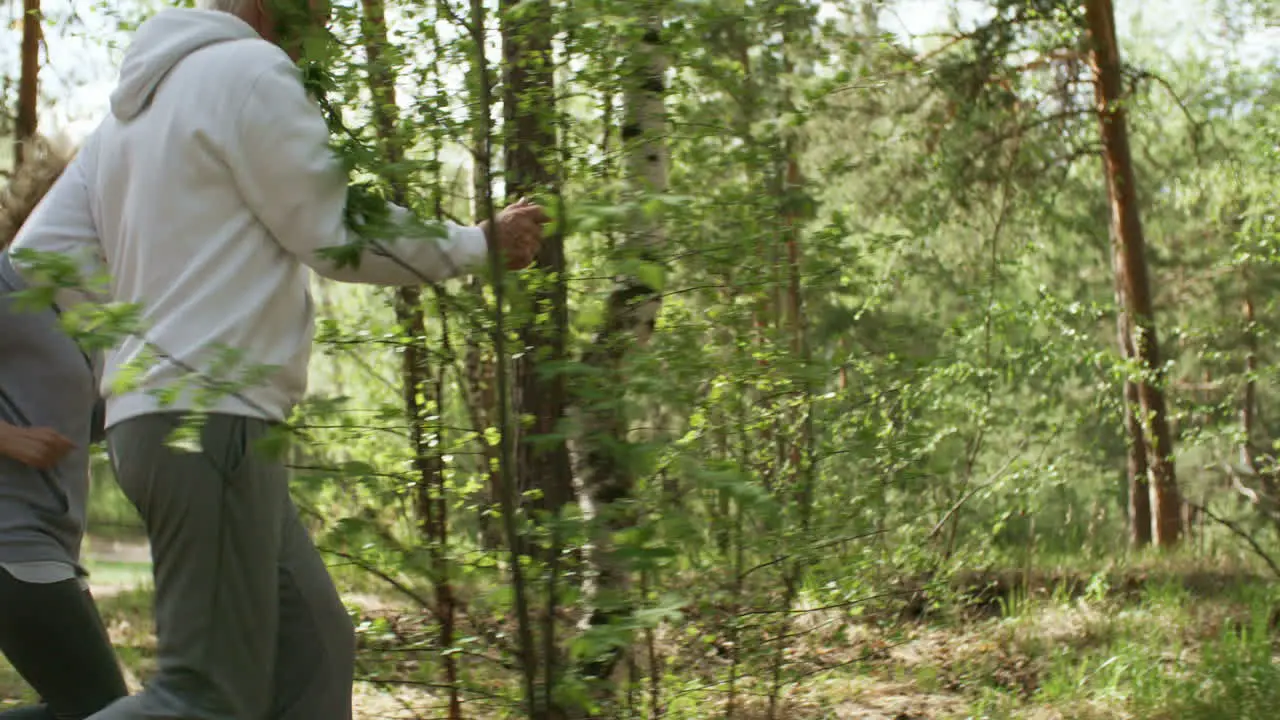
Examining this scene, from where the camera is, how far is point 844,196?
15219mm

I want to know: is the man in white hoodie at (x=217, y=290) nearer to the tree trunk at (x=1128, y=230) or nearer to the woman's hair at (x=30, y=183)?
the woman's hair at (x=30, y=183)

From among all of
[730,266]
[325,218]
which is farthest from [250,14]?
[730,266]

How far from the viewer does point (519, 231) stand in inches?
86.0

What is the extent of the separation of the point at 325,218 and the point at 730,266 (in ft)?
3.74

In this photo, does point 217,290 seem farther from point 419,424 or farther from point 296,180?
point 419,424

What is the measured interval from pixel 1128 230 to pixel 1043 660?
788 centimetres

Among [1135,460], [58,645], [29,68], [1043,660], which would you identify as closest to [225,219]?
[58,645]

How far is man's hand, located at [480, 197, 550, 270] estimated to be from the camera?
2.18m

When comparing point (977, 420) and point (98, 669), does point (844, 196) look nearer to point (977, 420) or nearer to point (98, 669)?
point (977, 420)

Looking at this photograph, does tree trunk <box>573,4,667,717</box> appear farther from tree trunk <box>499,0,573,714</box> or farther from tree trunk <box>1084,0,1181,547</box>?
tree trunk <box>1084,0,1181,547</box>

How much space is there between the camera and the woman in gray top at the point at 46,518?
2607mm

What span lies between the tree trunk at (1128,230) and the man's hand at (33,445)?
35.4 ft

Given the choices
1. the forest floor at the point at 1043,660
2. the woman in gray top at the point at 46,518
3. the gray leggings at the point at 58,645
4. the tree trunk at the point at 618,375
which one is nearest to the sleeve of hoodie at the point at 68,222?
the woman in gray top at the point at 46,518

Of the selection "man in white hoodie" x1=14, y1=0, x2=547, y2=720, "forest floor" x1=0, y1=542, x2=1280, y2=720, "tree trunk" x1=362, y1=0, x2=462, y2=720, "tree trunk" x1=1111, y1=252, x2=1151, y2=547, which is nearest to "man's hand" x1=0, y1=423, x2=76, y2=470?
"man in white hoodie" x1=14, y1=0, x2=547, y2=720
